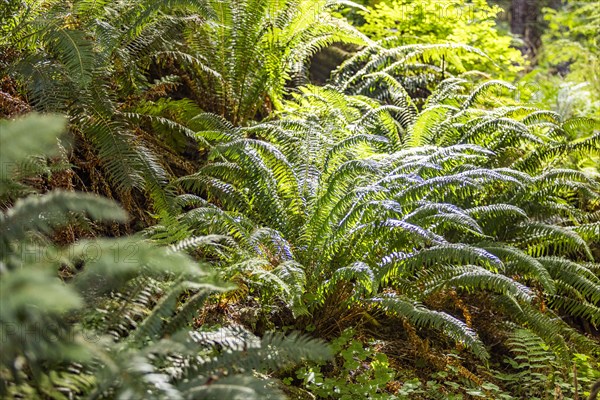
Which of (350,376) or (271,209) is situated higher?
(271,209)

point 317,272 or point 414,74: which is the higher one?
point 414,74

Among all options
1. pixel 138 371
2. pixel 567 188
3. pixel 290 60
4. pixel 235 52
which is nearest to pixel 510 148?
pixel 567 188

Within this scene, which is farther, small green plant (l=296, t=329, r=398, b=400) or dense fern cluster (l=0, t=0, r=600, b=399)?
small green plant (l=296, t=329, r=398, b=400)

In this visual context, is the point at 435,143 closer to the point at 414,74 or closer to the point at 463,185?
the point at 463,185

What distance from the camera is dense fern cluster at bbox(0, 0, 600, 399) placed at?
6.88ft

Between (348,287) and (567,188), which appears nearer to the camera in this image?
(348,287)

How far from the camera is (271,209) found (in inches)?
131

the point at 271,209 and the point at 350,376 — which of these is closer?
the point at 350,376

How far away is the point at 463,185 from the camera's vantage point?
3.14 m

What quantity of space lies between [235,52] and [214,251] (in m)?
1.93

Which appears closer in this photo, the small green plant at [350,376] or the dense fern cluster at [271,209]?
the dense fern cluster at [271,209]

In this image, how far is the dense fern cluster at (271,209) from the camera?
2096 millimetres

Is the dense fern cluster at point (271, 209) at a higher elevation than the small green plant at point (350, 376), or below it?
higher

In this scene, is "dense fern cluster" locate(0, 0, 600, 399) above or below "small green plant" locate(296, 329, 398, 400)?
above
